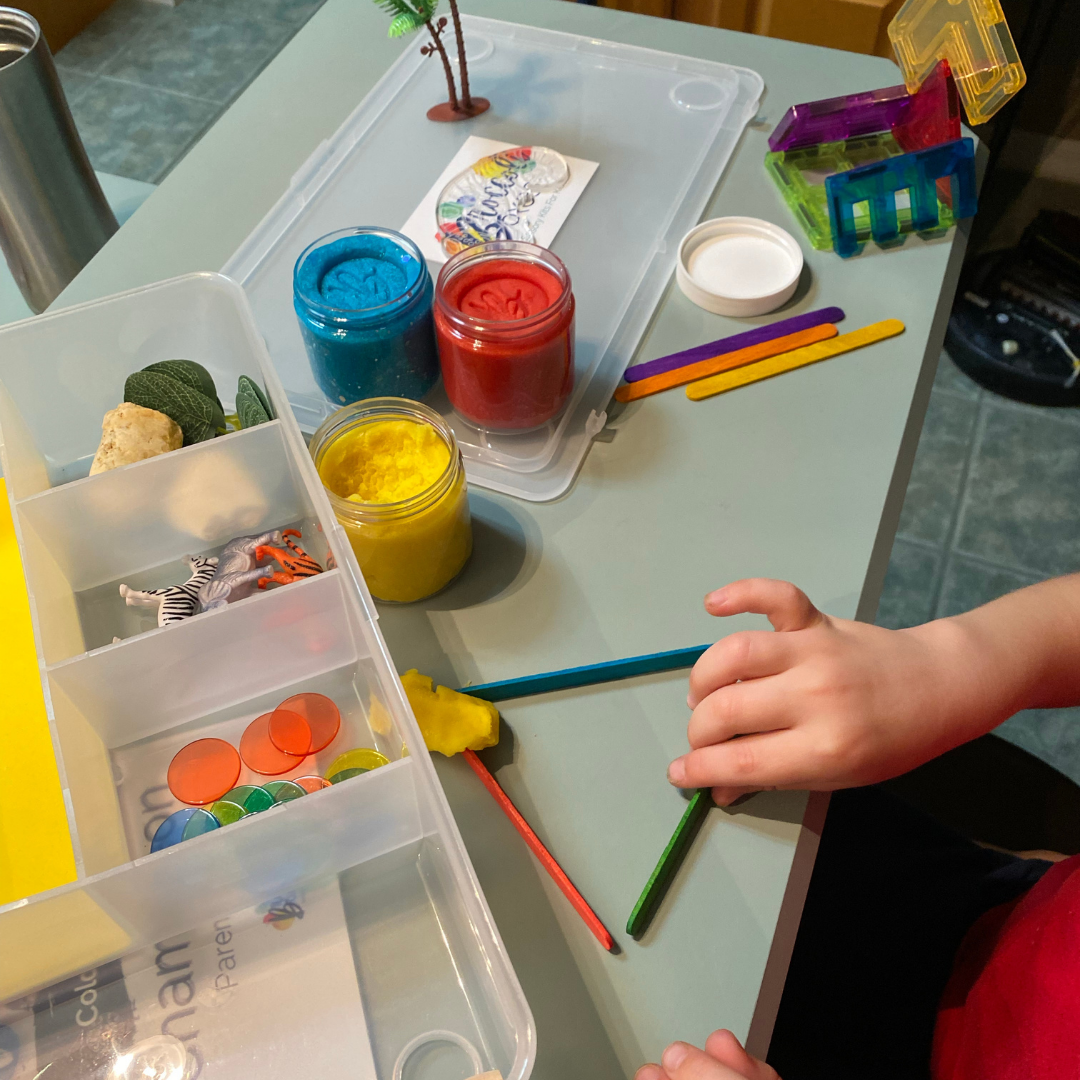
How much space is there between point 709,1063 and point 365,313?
Answer: 0.53 meters

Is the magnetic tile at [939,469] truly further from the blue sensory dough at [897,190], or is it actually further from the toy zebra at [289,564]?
the toy zebra at [289,564]

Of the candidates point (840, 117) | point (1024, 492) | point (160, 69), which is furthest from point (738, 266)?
point (160, 69)

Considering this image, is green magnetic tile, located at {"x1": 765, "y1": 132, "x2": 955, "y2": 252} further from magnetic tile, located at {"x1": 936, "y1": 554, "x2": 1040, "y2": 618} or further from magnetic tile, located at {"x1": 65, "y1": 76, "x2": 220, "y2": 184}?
magnetic tile, located at {"x1": 65, "y1": 76, "x2": 220, "y2": 184}

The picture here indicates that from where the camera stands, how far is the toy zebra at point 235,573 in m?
0.62

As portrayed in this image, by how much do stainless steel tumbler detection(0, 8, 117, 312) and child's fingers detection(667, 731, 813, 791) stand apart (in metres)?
1.00

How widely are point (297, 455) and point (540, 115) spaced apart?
1.86 ft

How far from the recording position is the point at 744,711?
55 cm

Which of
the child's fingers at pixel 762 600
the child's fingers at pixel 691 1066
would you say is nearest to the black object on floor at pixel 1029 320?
the child's fingers at pixel 762 600

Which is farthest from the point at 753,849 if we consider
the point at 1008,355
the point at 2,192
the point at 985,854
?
the point at 1008,355

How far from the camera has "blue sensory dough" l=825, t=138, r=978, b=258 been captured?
0.83 meters

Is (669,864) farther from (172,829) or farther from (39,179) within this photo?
(39,179)

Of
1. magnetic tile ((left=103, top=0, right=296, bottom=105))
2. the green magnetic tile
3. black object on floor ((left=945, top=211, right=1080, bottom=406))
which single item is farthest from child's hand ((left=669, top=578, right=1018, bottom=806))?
magnetic tile ((left=103, top=0, right=296, bottom=105))

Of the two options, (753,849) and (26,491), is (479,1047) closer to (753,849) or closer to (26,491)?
(753,849)

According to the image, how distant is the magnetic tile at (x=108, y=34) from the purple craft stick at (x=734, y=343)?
208 centimetres
